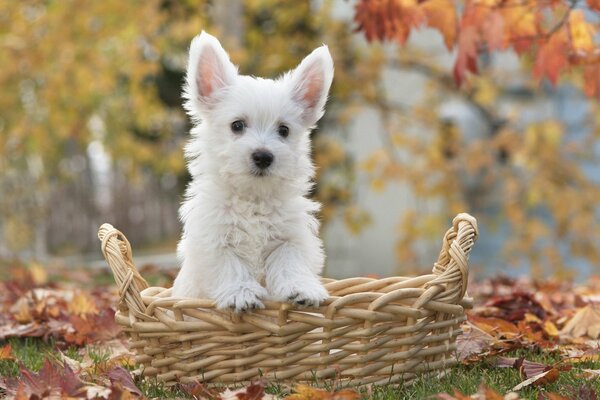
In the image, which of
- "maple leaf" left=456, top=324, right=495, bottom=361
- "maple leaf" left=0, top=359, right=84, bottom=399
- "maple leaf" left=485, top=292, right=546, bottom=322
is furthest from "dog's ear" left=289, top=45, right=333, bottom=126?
"maple leaf" left=485, top=292, right=546, bottom=322

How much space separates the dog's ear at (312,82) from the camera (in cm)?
318

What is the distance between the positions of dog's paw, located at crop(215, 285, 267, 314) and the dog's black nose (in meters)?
0.46

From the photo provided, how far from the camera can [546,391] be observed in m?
2.79

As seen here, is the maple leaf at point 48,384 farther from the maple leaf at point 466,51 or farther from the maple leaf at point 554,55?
the maple leaf at point 554,55

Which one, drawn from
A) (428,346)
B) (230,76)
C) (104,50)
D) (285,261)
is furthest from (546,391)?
(104,50)

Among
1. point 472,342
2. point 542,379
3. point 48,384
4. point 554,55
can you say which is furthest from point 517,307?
point 48,384

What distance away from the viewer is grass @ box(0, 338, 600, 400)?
2.72 m

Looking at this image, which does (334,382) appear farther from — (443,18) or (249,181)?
(443,18)

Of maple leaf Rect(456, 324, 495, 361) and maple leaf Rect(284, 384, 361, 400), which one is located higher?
maple leaf Rect(284, 384, 361, 400)

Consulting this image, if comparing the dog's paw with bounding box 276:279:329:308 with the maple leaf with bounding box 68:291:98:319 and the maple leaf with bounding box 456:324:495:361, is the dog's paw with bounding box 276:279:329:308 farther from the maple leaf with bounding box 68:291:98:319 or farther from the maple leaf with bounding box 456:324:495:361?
the maple leaf with bounding box 68:291:98:319

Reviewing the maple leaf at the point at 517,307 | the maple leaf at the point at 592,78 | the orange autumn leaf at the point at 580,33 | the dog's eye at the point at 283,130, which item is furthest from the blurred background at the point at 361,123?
the dog's eye at the point at 283,130

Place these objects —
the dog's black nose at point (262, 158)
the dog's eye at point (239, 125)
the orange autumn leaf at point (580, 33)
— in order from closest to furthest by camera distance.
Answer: the dog's black nose at point (262, 158), the dog's eye at point (239, 125), the orange autumn leaf at point (580, 33)

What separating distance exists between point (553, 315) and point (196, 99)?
2.18 metres

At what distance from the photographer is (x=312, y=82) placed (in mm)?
3213
